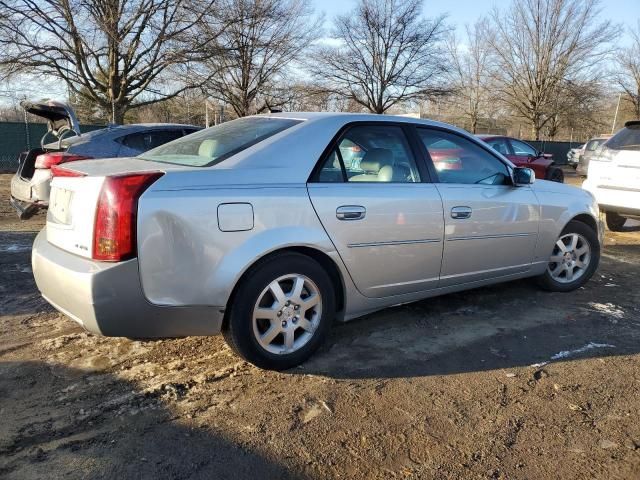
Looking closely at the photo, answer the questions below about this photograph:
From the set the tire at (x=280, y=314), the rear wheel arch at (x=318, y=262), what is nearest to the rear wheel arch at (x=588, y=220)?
the rear wheel arch at (x=318, y=262)

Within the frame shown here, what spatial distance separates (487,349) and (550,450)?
1163 millimetres

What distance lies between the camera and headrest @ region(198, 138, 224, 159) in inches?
131

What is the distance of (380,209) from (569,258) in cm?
254

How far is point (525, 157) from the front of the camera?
538 inches

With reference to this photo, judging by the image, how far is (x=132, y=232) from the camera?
8.92 feet

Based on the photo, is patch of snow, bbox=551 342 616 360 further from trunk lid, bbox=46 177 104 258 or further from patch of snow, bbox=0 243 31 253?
patch of snow, bbox=0 243 31 253

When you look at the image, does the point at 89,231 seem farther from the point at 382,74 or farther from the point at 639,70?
the point at 639,70

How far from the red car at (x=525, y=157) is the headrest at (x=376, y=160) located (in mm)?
9648

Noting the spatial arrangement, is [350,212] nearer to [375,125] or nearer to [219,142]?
[375,125]

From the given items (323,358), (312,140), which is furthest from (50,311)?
(312,140)

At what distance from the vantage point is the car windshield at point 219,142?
3.30m

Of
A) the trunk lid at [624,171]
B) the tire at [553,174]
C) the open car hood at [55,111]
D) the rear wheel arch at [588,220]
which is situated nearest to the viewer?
the rear wheel arch at [588,220]

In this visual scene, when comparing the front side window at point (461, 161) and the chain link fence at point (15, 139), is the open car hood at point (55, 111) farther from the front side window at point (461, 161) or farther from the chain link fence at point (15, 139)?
the chain link fence at point (15, 139)

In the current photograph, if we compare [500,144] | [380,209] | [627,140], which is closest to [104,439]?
[380,209]
